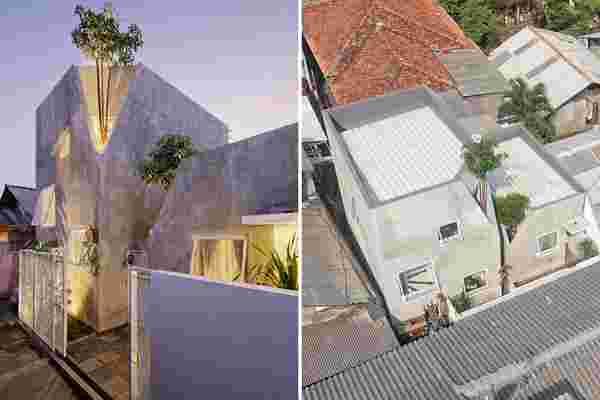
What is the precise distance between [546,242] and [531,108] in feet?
1.34

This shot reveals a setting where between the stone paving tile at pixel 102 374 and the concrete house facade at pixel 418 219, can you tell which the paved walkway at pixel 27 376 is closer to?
the stone paving tile at pixel 102 374

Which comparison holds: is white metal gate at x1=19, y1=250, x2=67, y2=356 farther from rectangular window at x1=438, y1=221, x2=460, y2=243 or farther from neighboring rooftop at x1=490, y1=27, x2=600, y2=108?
neighboring rooftop at x1=490, y1=27, x2=600, y2=108

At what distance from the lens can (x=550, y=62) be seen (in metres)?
1.19

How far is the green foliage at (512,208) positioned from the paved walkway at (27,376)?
263 centimetres

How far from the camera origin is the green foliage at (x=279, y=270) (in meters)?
1.31

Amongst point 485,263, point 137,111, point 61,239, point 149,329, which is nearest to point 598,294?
point 485,263

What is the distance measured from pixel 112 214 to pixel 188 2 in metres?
1.69

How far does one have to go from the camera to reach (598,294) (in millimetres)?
1091

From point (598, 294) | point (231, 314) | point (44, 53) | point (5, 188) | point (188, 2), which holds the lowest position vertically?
point (231, 314)

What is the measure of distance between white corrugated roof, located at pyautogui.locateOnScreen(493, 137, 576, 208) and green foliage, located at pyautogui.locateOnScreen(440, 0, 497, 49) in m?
0.38

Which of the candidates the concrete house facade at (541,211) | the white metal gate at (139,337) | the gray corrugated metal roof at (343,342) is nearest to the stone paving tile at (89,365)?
the white metal gate at (139,337)

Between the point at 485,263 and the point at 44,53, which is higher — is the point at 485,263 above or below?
below

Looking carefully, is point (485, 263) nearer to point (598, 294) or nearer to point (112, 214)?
point (598, 294)

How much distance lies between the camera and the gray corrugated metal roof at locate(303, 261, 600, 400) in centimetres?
Answer: 102
